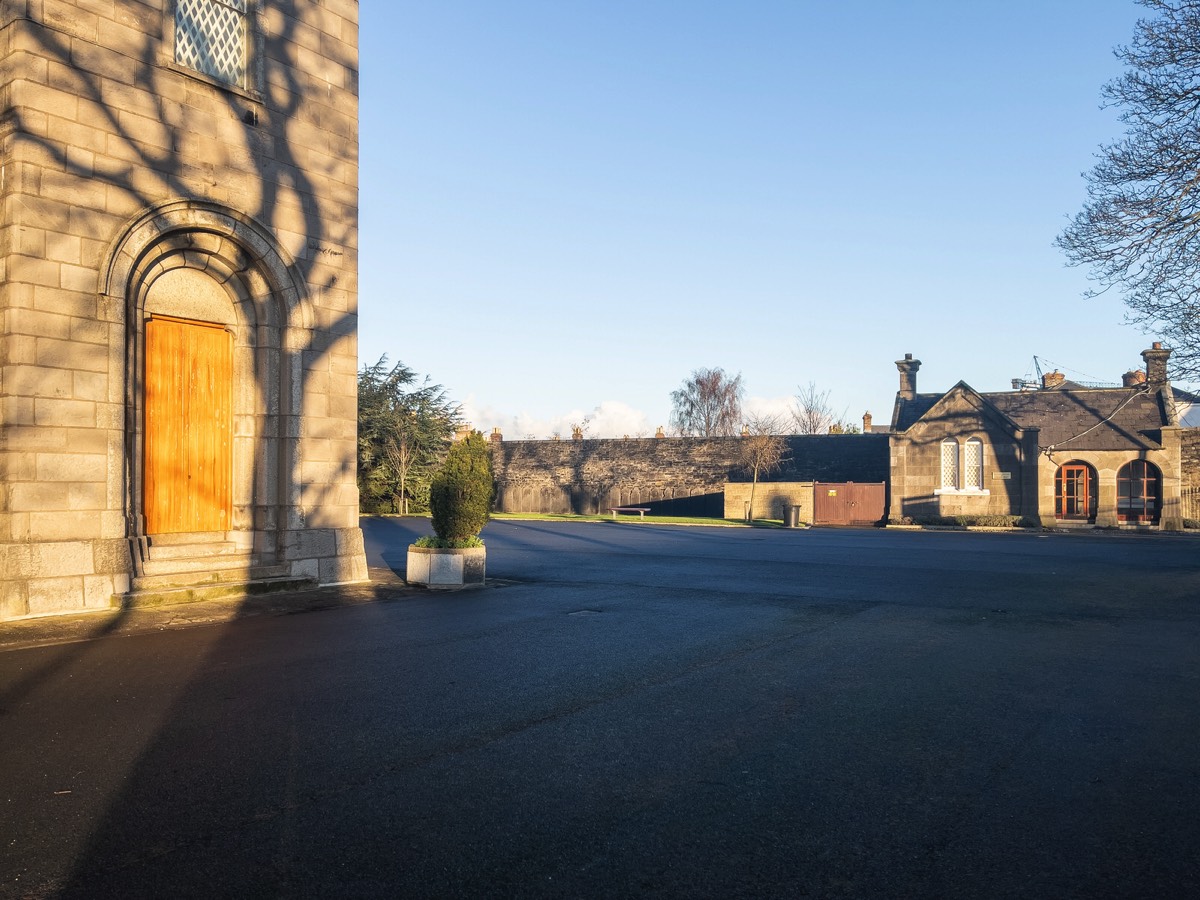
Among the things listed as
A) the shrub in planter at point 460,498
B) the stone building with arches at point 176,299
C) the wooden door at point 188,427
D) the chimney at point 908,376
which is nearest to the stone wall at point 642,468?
the chimney at point 908,376

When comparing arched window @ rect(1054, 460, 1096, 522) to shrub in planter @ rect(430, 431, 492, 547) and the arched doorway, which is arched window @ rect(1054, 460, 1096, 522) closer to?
shrub in planter @ rect(430, 431, 492, 547)

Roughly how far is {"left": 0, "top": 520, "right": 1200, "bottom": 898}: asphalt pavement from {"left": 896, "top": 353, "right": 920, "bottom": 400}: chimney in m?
34.2

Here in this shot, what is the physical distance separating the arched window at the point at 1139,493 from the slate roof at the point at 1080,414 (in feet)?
3.18

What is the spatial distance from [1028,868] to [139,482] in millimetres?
10155

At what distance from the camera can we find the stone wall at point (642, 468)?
44.3 m

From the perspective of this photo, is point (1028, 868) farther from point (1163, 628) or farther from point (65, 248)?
point (65, 248)

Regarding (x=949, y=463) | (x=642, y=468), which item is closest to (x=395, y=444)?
(x=642, y=468)

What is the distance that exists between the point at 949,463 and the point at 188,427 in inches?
1322

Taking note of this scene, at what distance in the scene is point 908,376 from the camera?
43.3 metres

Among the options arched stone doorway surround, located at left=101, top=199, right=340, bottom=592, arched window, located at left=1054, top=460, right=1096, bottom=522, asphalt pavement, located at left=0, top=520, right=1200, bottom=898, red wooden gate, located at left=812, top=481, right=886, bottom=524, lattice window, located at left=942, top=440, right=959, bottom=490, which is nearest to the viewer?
asphalt pavement, located at left=0, top=520, right=1200, bottom=898

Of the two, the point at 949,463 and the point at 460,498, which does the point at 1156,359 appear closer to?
the point at 949,463

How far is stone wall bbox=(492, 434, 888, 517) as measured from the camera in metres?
Result: 44.3

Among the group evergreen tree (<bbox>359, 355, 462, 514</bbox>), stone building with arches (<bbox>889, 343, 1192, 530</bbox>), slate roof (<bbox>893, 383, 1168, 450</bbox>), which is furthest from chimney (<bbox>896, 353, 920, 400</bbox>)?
evergreen tree (<bbox>359, 355, 462, 514</bbox>)

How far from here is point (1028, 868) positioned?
11.7ft
